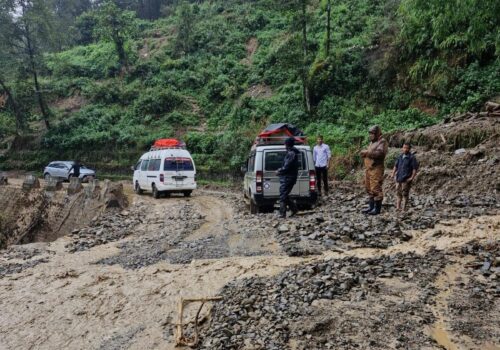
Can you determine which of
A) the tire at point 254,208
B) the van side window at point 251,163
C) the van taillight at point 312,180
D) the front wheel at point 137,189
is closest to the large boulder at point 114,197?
the front wheel at point 137,189

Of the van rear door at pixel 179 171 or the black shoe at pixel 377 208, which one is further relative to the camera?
the van rear door at pixel 179 171

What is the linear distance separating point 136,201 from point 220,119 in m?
15.6

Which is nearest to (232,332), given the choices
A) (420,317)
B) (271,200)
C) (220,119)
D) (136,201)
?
(420,317)

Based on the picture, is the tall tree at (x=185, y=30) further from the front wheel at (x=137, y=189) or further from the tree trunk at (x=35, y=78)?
the front wheel at (x=137, y=189)

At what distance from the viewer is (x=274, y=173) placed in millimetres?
10852

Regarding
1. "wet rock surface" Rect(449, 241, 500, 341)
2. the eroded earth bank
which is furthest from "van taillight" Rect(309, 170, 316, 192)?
"wet rock surface" Rect(449, 241, 500, 341)

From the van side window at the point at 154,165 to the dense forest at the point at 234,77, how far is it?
602 centimetres

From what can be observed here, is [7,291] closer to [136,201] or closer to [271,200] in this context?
[271,200]

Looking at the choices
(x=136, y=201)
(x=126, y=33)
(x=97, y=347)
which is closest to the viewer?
(x=97, y=347)

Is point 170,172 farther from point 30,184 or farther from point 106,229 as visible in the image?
point 106,229

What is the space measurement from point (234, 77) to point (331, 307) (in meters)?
31.9

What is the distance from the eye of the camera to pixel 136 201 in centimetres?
1633

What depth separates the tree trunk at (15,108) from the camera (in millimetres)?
33656

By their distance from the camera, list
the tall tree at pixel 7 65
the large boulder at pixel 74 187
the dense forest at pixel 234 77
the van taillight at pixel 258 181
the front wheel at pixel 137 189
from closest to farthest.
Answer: the van taillight at pixel 258 181 < the large boulder at pixel 74 187 < the dense forest at pixel 234 77 < the front wheel at pixel 137 189 < the tall tree at pixel 7 65
